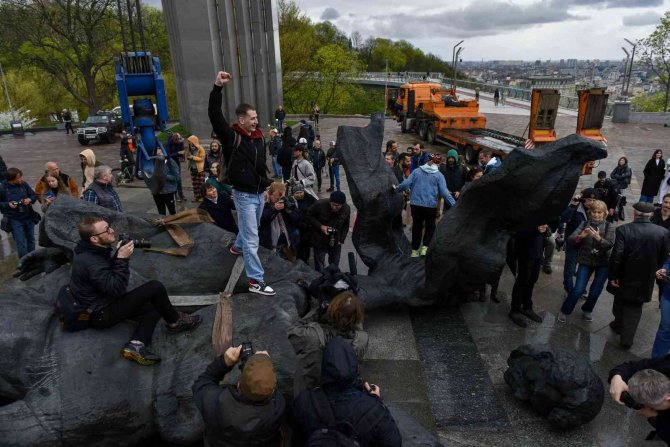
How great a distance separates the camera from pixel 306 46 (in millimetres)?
34219

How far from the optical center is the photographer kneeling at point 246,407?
8.43 feet

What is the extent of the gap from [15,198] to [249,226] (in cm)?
445

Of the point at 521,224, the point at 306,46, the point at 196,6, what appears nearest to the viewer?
the point at 521,224

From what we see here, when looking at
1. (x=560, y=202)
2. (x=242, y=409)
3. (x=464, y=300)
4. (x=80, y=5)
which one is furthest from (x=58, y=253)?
(x=80, y=5)

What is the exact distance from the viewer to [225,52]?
1900 cm

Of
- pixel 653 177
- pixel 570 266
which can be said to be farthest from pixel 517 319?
pixel 653 177

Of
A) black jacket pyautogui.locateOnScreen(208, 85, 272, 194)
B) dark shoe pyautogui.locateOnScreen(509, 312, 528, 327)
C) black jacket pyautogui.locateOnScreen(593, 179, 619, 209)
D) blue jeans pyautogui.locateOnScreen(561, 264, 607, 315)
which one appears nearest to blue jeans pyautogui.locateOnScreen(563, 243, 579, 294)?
blue jeans pyautogui.locateOnScreen(561, 264, 607, 315)

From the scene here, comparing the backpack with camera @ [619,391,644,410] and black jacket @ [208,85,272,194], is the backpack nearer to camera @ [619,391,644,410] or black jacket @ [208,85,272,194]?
camera @ [619,391,644,410]

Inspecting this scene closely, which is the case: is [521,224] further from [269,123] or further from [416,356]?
[269,123]

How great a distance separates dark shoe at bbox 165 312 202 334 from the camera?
423cm

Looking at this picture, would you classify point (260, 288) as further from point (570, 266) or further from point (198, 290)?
point (570, 266)

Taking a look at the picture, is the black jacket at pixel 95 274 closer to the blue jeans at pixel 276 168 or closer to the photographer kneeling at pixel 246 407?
the photographer kneeling at pixel 246 407

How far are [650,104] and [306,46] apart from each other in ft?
95.4

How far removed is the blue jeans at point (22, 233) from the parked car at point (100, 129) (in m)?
16.1
